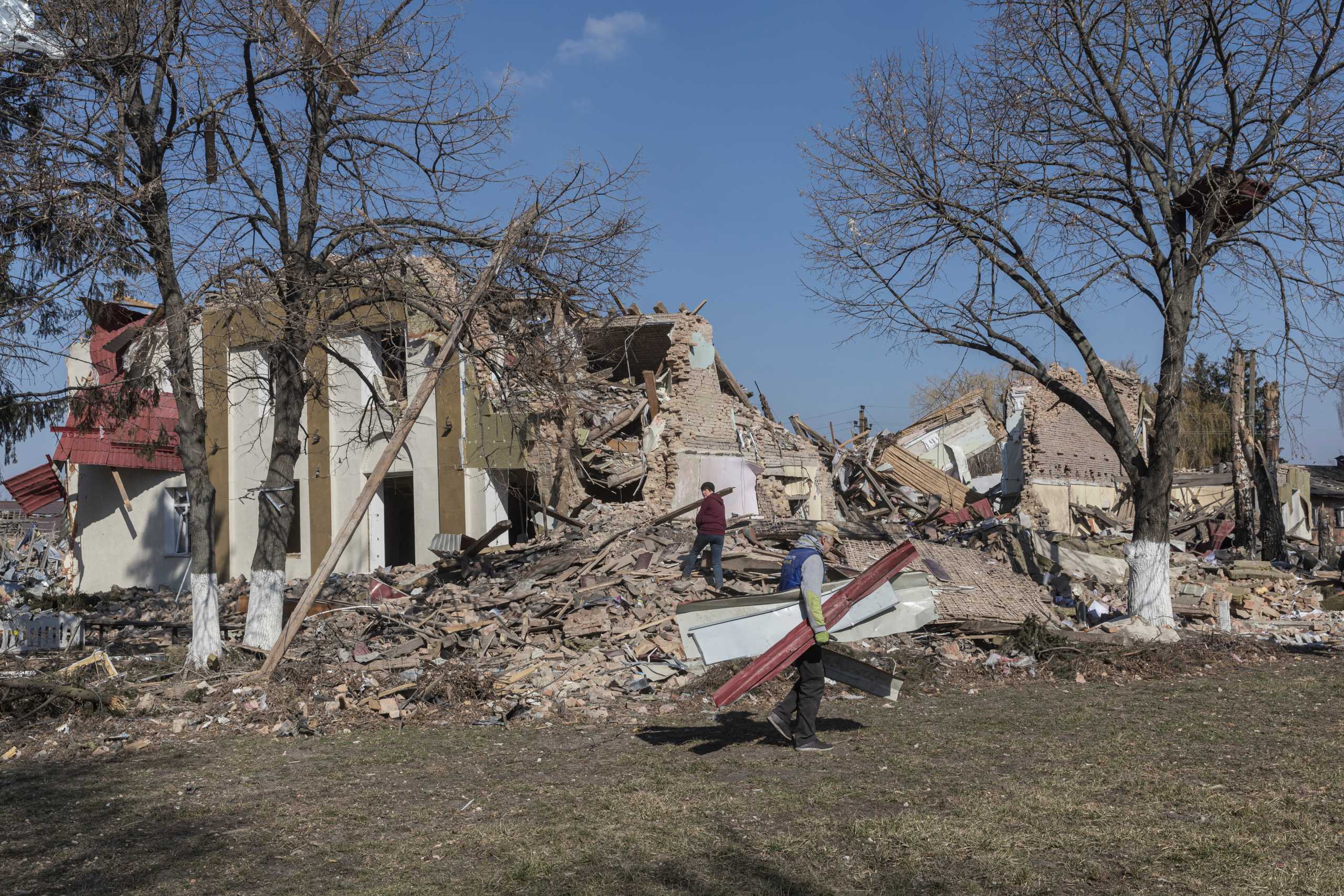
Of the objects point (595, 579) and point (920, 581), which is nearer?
point (920, 581)

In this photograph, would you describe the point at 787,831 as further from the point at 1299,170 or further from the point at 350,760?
the point at 1299,170

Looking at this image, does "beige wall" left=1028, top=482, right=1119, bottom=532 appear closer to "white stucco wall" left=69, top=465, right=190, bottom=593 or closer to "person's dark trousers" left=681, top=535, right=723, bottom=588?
"person's dark trousers" left=681, top=535, right=723, bottom=588

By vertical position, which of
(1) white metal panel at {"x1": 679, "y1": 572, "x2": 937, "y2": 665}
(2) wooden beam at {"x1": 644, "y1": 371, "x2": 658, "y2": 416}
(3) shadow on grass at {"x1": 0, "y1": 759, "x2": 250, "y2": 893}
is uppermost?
(2) wooden beam at {"x1": 644, "y1": 371, "x2": 658, "y2": 416}

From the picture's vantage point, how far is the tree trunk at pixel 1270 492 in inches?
856

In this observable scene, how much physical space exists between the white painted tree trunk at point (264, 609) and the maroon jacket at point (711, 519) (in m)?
5.34

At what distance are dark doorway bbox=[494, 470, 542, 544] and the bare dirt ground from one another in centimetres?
1240

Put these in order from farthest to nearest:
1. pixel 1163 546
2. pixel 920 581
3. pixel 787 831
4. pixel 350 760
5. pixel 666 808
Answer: pixel 1163 546 < pixel 350 760 < pixel 920 581 < pixel 666 808 < pixel 787 831

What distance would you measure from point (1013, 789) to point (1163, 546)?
8269 millimetres

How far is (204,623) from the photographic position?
11.9 m

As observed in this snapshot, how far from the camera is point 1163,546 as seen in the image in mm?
13305

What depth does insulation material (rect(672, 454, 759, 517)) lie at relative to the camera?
72.3ft

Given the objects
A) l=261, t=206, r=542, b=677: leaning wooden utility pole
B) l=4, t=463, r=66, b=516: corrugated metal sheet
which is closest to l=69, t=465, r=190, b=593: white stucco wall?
l=4, t=463, r=66, b=516: corrugated metal sheet

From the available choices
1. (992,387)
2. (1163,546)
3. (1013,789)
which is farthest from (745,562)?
(992,387)

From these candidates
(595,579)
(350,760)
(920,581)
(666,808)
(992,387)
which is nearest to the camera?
(666,808)
